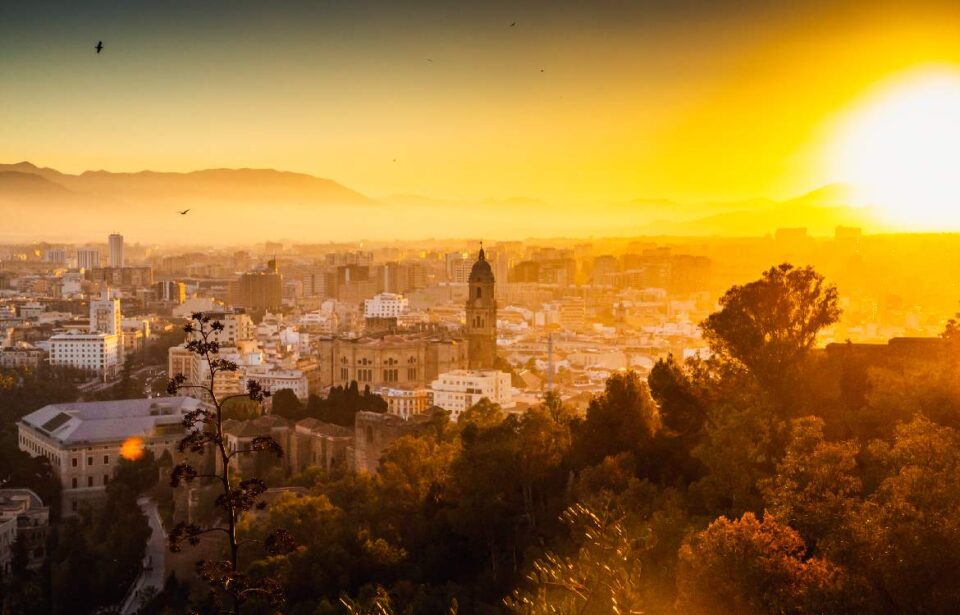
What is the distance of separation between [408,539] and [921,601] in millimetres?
4638

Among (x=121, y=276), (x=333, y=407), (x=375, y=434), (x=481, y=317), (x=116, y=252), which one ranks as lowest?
(x=333, y=407)

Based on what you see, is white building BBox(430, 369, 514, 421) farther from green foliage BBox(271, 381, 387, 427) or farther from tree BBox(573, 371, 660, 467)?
tree BBox(573, 371, 660, 467)

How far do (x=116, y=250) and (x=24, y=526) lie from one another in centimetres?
3785

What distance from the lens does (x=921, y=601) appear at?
4.32 m

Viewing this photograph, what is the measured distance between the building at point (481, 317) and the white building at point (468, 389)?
7.37 feet

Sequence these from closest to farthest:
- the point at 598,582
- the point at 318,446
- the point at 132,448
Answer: the point at 598,582 < the point at 318,446 < the point at 132,448

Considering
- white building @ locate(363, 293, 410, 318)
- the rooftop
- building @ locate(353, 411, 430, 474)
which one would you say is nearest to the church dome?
the rooftop

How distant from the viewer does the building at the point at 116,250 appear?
4900 cm

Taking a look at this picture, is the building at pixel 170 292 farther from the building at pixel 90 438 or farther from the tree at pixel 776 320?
the tree at pixel 776 320

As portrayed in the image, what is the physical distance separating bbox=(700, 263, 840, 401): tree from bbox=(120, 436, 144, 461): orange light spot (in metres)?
10.7

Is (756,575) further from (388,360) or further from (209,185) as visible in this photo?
(209,185)

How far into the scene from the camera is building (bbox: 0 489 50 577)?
12.7m

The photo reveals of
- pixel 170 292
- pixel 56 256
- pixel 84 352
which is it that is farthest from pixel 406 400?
pixel 56 256

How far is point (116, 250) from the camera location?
4931cm
